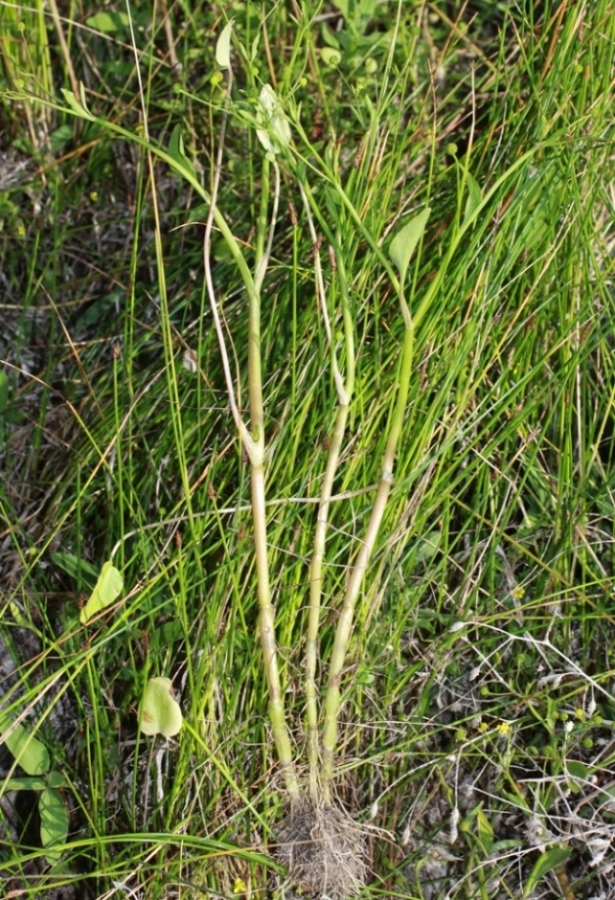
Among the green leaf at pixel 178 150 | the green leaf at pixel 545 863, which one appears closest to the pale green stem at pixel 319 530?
the green leaf at pixel 178 150

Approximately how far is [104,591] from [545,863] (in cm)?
62

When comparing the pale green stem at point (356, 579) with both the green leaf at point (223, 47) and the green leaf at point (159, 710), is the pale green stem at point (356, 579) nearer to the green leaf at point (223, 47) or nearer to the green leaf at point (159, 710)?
the green leaf at point (159, 710)

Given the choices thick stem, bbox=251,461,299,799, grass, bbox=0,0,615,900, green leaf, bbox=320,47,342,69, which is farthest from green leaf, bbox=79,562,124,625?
green leaf, bbox=320,47,342,69

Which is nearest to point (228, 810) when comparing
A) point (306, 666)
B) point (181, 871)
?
point (181, 871)

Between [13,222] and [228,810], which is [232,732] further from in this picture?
[13,222]

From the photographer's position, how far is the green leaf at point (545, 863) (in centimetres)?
98

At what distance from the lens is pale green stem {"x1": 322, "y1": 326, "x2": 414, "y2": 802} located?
0.93 metres

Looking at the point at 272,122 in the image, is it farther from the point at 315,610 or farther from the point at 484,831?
the point at 484,831

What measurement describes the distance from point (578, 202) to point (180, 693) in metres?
0.83

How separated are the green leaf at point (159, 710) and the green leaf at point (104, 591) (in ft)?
0.36

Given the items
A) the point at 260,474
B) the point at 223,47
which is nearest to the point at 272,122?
the point at 223,47

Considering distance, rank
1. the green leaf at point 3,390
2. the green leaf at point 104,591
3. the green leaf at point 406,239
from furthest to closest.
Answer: the green leaf at point 3,390 → the green leaf at point 104,591 → the green leaf at point 406,239

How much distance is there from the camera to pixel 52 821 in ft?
3.38

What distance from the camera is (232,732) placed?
1043mm
